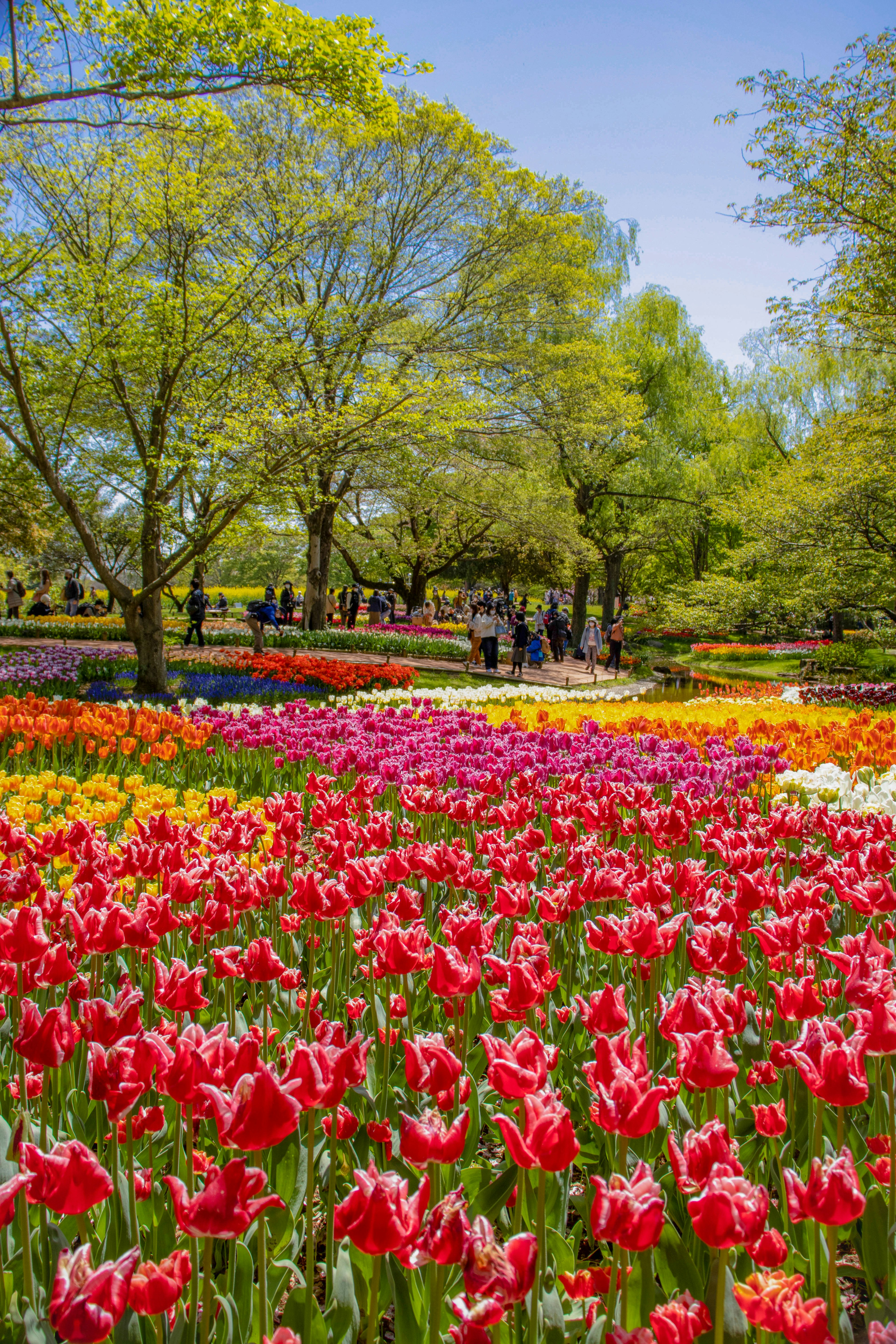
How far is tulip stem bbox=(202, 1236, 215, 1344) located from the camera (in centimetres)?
104

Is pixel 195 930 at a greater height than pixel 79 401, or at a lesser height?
lesser

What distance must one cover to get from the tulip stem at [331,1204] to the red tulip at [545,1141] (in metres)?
0.35

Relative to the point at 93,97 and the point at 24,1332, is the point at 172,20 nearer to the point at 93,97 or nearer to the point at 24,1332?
the point at 93,97

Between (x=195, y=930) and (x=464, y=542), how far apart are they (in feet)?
112

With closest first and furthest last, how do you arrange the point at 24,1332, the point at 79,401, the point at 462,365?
the point at 24,1332, the point at 79,401, the point at 462,365

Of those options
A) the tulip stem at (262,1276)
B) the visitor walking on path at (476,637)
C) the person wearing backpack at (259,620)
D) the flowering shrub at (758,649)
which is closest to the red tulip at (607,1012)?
the tulip stem at (262,1276)

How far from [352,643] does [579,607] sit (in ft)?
40.2

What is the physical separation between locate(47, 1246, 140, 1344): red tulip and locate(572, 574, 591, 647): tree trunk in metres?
30.3

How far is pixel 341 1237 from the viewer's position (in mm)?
1142

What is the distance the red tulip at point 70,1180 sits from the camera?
103cm

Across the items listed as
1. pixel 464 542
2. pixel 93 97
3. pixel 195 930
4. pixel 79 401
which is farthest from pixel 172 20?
pixel 464 542

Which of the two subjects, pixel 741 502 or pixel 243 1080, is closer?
pixel 243 1080

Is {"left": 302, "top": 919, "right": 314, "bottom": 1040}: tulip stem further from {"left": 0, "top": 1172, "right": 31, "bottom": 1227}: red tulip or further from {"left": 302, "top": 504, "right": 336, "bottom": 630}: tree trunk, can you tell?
{"left": 302, "top": 504, "right": 336, "bottom": 630}: tree trunk

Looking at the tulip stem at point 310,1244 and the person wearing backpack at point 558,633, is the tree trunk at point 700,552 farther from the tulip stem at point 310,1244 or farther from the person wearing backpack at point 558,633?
the tulip stem at point 310,1244
